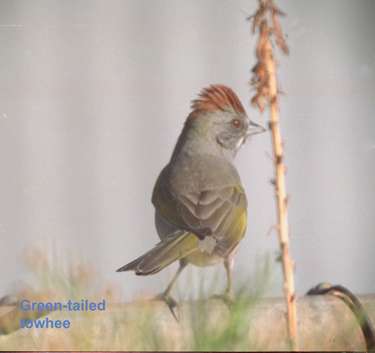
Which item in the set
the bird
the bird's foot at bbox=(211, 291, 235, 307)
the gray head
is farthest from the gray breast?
the bird's foot at bbox=(211, 291, 235, 307)

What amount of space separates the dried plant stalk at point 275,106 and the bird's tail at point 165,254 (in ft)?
0.65

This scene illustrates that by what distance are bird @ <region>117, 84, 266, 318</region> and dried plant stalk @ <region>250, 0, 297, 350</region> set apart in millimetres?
104

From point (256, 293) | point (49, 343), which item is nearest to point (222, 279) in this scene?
point (256, 293)

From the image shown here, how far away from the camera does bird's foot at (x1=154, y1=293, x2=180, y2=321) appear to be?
470mm

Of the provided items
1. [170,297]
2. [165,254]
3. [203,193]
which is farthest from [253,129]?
[170,297]

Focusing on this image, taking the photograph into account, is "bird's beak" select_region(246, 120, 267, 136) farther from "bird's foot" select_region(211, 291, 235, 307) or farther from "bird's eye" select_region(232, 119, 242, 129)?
"bird's foot" select_region(211, 291, 235, 307)

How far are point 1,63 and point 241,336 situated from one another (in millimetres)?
611

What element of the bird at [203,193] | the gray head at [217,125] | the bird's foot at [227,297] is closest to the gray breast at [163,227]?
the bird at [203,193]

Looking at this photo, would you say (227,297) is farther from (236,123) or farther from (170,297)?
(236,123)

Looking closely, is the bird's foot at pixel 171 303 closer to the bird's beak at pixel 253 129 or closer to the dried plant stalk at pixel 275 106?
the dried plant stalk at pixel 275 106

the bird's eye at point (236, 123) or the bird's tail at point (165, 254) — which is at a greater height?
the bird's eye at point (236, 123)

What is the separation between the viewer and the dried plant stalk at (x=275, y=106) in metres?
0.43

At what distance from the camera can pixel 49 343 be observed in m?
0.55

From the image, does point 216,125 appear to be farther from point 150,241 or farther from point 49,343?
point 49,343
